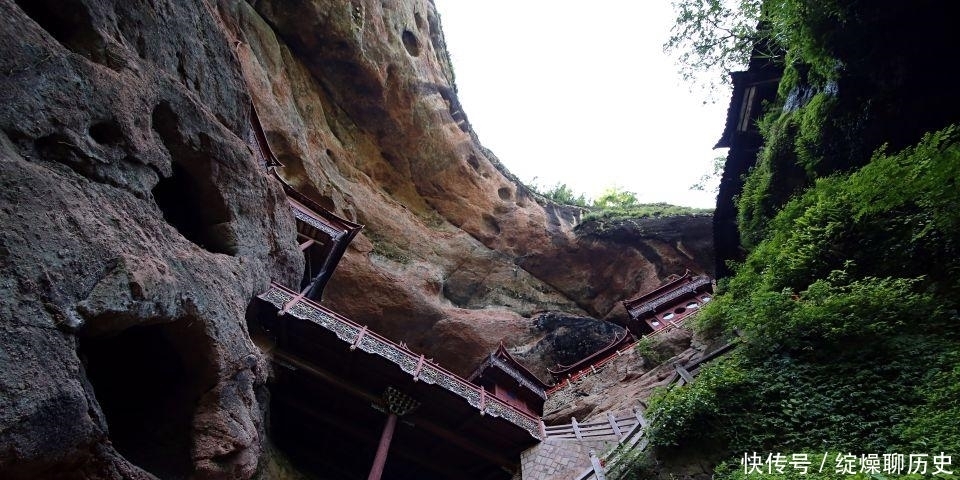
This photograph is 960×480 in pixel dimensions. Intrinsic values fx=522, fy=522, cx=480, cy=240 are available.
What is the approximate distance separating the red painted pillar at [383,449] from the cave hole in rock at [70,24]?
9010mm

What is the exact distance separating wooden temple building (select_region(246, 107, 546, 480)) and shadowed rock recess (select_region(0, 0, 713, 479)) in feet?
3.99

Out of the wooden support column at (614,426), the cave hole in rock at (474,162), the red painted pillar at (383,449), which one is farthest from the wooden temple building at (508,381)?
the cave hole in rock at (474,162)

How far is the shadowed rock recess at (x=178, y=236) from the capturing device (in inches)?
222

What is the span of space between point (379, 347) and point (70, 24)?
810 centimetres

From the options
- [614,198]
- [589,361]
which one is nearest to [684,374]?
[589,361]

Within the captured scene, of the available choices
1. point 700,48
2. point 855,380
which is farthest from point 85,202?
point 700,48

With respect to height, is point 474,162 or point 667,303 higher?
point 474,162

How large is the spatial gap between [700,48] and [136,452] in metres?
16.6

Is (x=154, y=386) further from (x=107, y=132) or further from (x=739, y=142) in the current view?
(x=739, y=142)

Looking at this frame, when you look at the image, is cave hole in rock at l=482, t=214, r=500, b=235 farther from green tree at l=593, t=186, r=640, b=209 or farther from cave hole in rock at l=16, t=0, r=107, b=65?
cave hole in rock at l=16, t=0, r=107, b=65

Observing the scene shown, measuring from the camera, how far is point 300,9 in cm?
2238

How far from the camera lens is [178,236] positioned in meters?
8.77

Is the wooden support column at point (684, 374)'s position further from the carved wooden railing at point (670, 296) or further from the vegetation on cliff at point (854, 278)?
the carved wooden railing at point (670, 296)

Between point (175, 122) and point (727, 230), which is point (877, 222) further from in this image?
point (175, 122)
